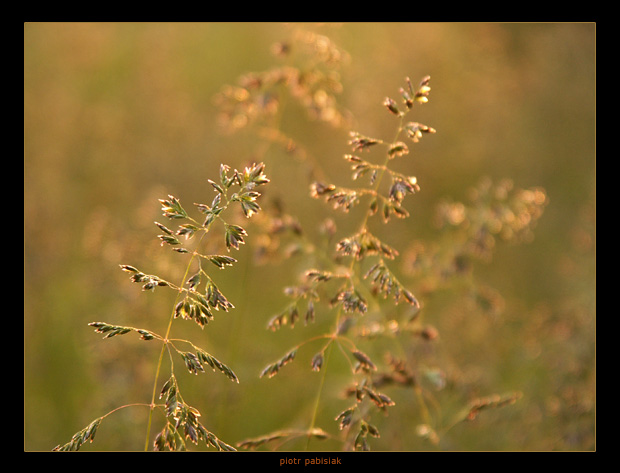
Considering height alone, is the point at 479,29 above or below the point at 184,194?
above

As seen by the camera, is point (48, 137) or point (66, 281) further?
point (48, 137)

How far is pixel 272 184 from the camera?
12.3ft

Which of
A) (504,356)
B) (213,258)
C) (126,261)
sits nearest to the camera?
(213,258)

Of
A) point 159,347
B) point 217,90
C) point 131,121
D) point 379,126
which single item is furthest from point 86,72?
point 159,347

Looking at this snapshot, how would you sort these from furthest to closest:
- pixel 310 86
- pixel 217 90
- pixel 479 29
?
pixel 479 29 → pixel 217 90 → pixel 310 86

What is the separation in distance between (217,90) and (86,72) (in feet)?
3.50

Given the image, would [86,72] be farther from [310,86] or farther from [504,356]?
[504,356]

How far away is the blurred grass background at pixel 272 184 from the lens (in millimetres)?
2686

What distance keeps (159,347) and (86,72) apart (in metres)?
2.83

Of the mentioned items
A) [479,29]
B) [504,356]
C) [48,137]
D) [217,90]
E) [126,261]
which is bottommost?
[504,356]

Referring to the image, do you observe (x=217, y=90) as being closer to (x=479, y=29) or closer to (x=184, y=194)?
(x=184, y=194)

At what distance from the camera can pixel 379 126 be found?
4.33m

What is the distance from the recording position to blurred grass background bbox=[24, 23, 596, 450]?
8.81 ft

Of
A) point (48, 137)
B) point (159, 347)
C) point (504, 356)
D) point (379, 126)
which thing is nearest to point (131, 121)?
point (48, 137)
